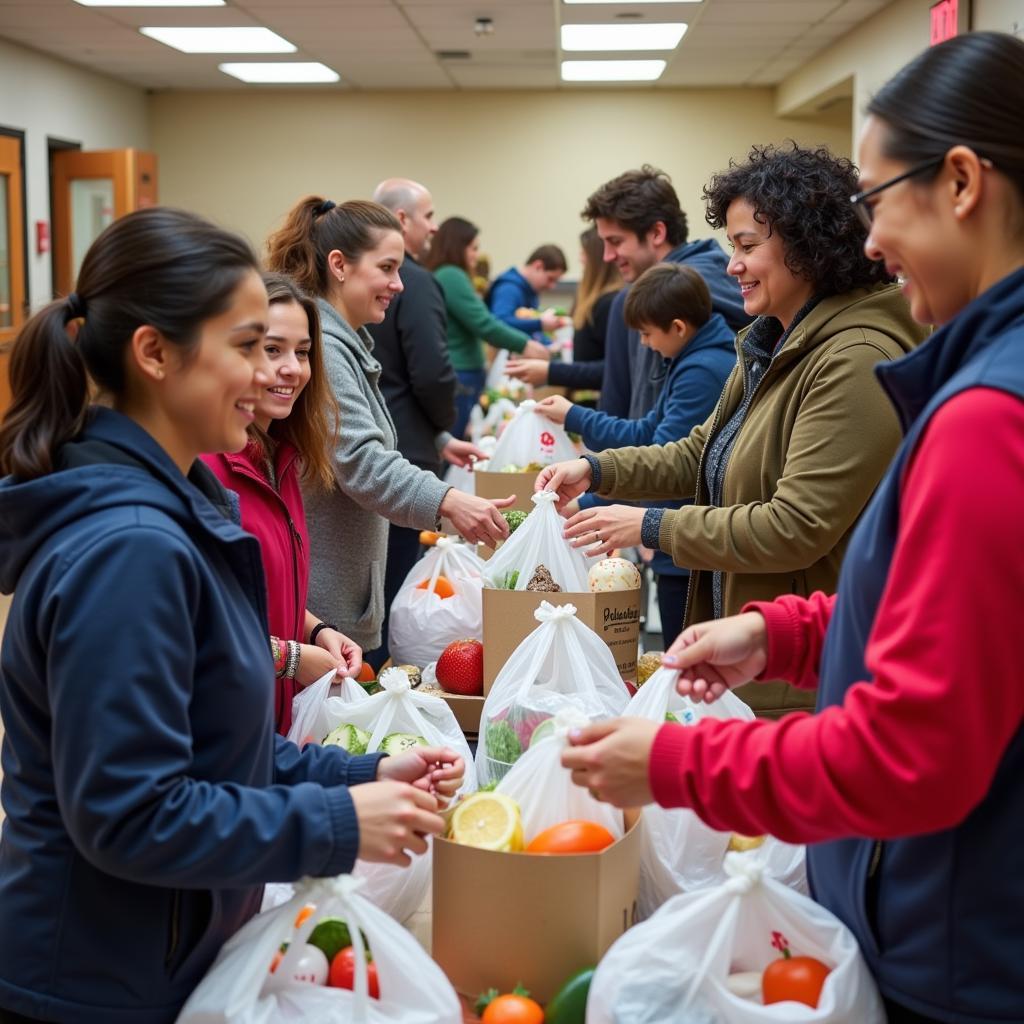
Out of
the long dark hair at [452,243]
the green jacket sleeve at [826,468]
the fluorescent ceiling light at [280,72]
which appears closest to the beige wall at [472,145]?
the fluorescent ceiling light at [280,72]

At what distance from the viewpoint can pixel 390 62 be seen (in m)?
9.91

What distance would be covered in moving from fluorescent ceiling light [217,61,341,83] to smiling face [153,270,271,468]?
933cm

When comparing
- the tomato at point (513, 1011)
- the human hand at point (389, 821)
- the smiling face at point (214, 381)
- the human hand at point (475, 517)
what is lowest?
the tomato at point (513, 1011)

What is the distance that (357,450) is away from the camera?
8.09ft

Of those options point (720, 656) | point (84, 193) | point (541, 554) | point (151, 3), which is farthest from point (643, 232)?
point (84, 193)

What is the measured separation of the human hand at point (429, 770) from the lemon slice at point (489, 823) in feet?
0.15

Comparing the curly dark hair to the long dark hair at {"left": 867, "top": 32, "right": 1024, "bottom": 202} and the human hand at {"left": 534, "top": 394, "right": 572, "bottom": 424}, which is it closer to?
the long dark hair at {"left": 867, "top": 32, "right": 1024, "bottom": 202}

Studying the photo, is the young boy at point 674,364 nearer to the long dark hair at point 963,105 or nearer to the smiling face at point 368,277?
the smiling face at point 368,277

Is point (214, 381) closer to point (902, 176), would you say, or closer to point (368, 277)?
point (902, 176)

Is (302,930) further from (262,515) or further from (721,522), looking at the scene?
(721,522)

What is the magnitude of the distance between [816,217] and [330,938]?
4.45ft

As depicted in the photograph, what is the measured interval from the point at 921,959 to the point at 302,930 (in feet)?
1.83

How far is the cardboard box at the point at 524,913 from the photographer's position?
4.02 ft

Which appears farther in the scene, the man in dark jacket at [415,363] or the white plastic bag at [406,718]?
the man in dark jacket at [415,363]
